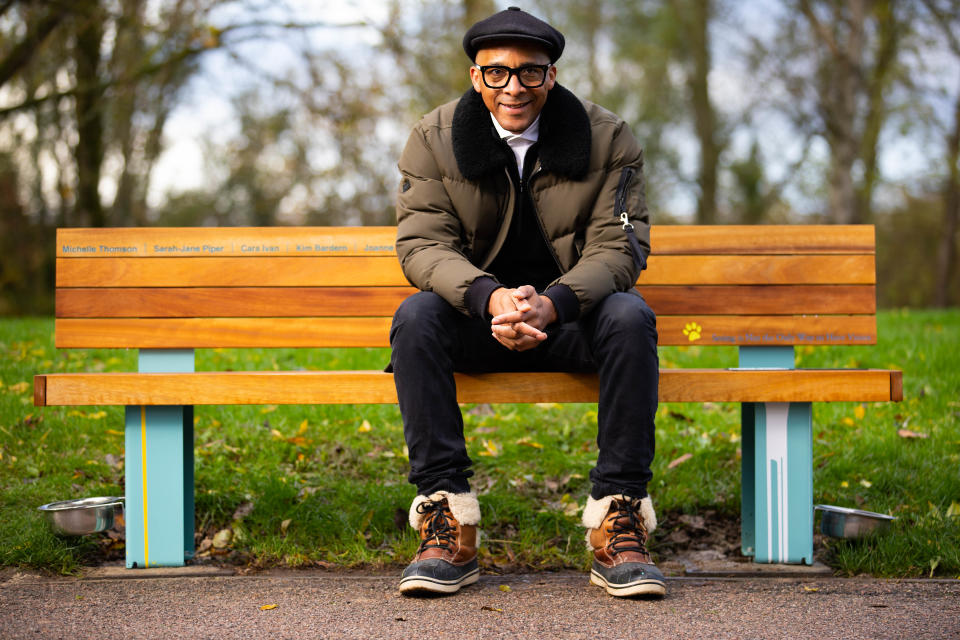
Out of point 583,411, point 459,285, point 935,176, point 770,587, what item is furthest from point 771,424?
point 935,176

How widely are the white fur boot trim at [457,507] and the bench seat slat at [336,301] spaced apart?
916 millimetres

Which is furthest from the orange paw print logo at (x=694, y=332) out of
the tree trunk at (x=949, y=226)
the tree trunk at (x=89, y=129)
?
the tree trunk at (x=949, y=226)

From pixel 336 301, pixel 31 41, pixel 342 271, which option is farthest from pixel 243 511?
pixel 31 41

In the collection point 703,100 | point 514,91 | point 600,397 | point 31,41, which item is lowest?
point 600,397

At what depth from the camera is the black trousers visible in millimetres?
2686

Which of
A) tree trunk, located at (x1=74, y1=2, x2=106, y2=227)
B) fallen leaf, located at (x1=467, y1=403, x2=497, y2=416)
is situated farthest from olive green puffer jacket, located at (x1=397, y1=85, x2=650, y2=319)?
tree trunk, located at (x1=74, y1=2, x2=106, y2=227)

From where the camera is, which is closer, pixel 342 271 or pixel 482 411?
pixel 342 271

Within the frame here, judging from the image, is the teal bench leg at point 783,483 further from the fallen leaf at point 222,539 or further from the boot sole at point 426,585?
the fallen leaf at point 222,539

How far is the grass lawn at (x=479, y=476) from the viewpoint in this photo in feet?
10.3

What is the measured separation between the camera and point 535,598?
2666mm

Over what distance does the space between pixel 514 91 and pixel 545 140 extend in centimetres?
19

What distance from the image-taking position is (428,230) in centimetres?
302

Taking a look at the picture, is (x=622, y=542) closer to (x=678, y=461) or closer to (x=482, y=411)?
(x=678, y=461)

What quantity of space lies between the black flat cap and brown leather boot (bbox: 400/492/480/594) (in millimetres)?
1473
